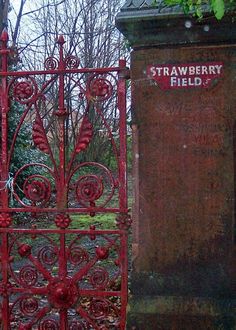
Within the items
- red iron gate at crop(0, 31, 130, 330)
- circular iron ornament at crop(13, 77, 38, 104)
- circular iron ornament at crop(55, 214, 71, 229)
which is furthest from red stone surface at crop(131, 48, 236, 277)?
circular iron ornament at crop(13, 77, 38, 104)

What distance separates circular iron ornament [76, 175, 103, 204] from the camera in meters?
3.82

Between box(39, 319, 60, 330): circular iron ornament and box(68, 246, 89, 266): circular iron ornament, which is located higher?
box(68, 246, 89, 266): circular iron ornament

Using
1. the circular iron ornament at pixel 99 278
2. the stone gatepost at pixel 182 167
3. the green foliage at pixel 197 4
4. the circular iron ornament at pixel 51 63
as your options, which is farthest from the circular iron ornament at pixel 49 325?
the green foliage at pixel 197 4

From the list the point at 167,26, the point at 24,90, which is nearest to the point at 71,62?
the point at 24,90

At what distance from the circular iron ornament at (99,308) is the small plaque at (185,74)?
1669 mm

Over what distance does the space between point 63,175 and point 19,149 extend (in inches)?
300

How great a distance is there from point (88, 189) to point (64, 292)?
82 centimetres

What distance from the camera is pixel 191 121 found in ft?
12.3

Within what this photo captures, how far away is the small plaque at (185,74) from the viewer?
370 cm

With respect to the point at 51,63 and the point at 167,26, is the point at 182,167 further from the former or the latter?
the point at 51,63

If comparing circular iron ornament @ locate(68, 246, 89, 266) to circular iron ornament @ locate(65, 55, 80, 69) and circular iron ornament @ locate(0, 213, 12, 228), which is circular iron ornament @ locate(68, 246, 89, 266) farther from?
circular iron ornament @ locate(65, 55, 80, 69)

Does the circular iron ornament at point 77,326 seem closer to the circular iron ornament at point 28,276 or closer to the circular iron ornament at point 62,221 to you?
the circular iron ornament at point 28,276

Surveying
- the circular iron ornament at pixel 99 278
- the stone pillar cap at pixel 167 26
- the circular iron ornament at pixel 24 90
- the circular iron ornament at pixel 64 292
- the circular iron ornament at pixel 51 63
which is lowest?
the circular iron ornament at pixel 64 292

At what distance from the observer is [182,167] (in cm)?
375
